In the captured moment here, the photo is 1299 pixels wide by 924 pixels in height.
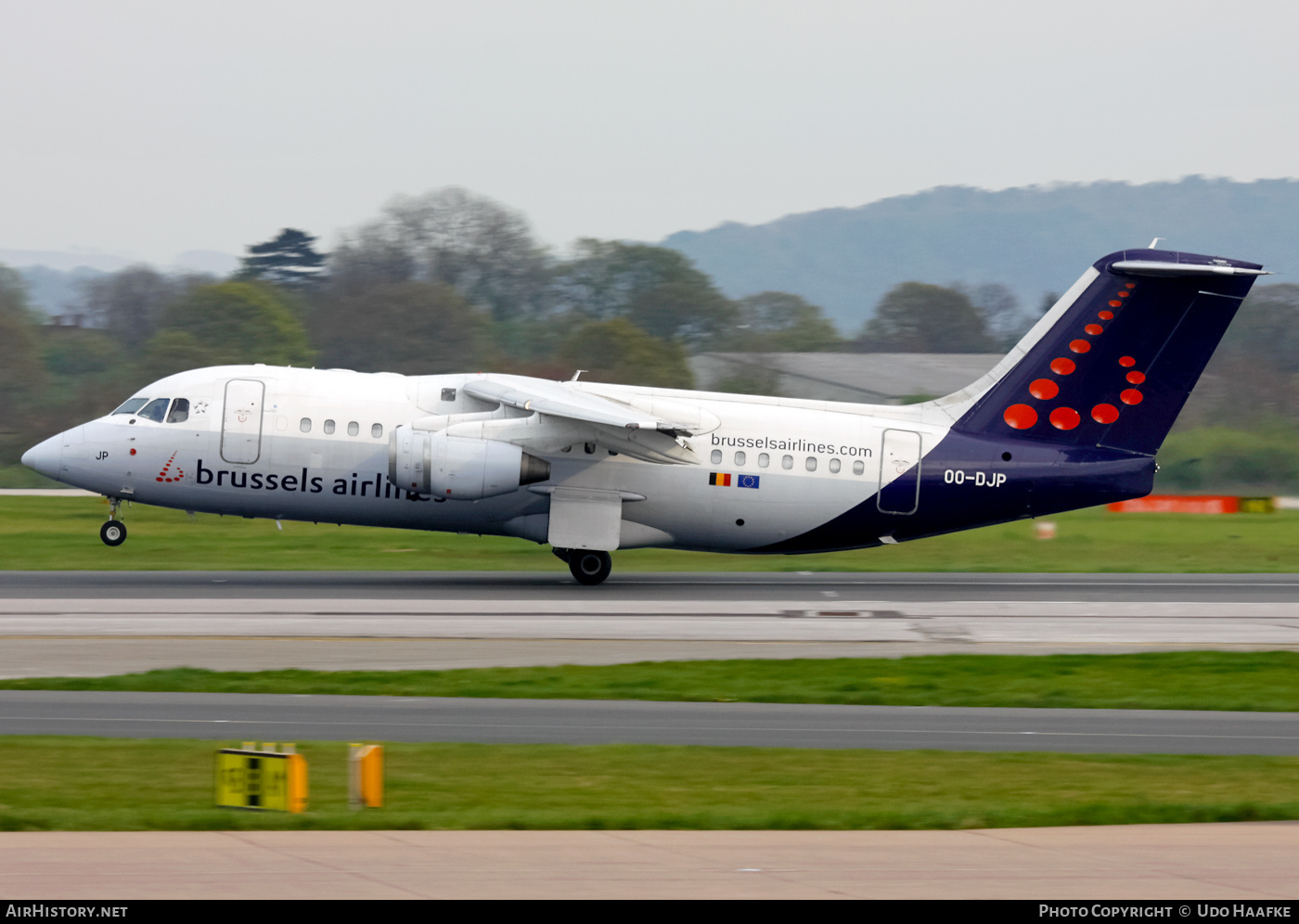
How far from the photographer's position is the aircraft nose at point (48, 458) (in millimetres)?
28141

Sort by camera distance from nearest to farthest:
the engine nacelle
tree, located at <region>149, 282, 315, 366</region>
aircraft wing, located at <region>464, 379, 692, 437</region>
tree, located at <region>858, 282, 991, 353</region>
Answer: aircraft wing, located at <region>464, 379, 692, 437</region> < the engine nacelle < tree, located at <region>149, 282, 315, 366</region> < tree, located at <region>858, 282, 991, 353</region>

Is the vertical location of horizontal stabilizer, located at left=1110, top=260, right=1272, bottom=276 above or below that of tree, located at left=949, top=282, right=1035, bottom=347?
below

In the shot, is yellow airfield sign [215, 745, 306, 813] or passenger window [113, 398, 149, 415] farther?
passenger window [113, 398, 149, 415]

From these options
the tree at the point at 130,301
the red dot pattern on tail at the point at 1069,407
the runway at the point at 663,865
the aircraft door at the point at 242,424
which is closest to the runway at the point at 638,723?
the runway at the point at 663,865

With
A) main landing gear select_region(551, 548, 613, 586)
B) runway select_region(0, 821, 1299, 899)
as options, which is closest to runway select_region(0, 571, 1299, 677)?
main landing gear select_region(551, 548, 613, 586)

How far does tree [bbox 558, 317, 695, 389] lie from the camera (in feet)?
206

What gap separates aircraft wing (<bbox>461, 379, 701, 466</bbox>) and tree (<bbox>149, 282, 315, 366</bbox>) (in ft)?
135

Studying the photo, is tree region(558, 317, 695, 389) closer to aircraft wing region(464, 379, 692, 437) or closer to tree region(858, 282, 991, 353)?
aircraft wing region(464, 379, 692, 437)

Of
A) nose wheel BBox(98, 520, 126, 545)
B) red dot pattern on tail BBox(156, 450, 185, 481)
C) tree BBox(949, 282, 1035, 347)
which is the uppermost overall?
tree BBox(949, 282, 1035, 347)

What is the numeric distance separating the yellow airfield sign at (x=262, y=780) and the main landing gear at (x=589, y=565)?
58.8ft

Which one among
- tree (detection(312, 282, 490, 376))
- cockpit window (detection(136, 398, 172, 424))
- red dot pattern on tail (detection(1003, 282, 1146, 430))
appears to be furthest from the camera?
tree (detection(312, 282, 490, 376))
